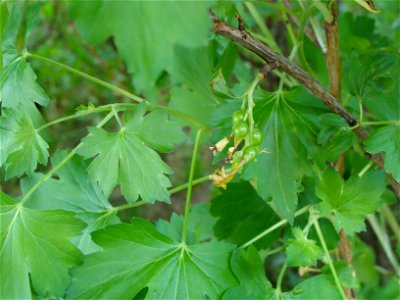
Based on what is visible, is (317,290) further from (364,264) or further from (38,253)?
(364,264)

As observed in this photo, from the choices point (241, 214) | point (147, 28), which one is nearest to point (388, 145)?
point (241, 214)

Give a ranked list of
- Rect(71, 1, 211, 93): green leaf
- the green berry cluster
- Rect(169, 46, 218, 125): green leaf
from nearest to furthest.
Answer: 1. Rect(71, 1, 211, 93): green leaf
2. the green berry cluster
3. Rect(169, 46, 218, 125): green leaf

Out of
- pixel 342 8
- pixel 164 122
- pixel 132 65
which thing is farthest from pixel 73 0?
→ pixel 342 8

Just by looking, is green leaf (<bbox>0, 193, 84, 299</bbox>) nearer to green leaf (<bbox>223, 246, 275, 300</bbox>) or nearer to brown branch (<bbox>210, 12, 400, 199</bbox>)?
green leaf (<bbox>223, 246, 275, 300</bbox>)

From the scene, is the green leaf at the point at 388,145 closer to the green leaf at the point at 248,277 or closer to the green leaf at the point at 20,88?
the green leaf at the point at 248,277

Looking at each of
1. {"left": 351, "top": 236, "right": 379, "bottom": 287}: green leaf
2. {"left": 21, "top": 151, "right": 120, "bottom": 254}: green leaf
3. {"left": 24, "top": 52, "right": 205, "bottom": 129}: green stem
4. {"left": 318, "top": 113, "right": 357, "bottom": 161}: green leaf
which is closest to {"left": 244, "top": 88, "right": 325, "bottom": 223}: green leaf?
{"left": 318, "top": 113, "right": 357, "bottom": 161}: green leaf
